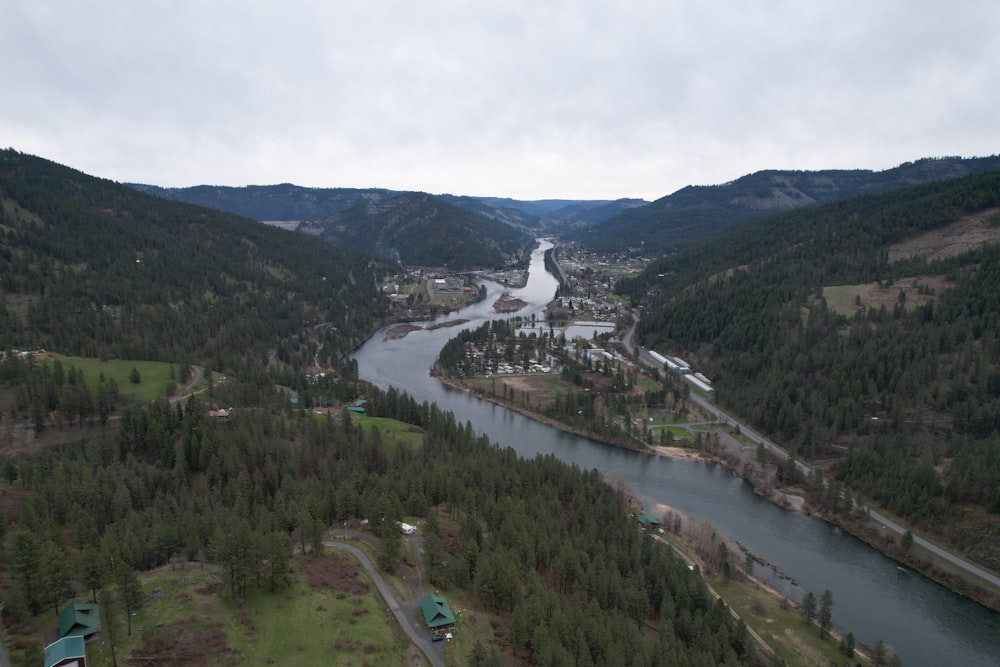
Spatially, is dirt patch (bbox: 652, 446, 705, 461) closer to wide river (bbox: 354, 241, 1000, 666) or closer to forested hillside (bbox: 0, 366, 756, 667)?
wide river (bbox: 354, 241, 1000, 666)

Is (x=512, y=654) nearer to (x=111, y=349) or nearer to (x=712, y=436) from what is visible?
(x=712, y=436)

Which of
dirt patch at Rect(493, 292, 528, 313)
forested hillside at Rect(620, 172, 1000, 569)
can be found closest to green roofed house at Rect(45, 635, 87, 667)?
forested hillside at Rect(620, 172, 1000, 569)

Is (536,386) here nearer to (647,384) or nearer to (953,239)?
(647,384)

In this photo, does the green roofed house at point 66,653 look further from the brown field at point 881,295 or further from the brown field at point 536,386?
the brown field at point 881,295

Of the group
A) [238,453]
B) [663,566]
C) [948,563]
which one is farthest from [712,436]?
[238,453]

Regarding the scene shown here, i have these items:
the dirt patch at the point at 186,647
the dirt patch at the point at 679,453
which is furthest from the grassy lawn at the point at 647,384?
the dirt patch at the point at 186,647

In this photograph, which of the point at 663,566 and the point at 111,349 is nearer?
the point at 663,566
